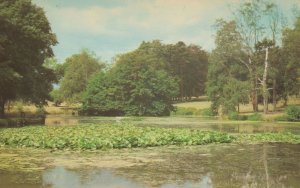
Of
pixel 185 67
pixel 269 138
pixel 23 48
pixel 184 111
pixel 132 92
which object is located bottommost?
pixel 269 138

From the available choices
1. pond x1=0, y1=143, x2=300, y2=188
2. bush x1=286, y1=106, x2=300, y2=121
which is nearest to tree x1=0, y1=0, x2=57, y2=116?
pond x1=0, y1=143, x2=300, y2=188

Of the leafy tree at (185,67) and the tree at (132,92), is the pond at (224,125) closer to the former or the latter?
the tree at (132,92)

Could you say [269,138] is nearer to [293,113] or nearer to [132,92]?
[293,113]

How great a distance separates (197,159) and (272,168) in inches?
115

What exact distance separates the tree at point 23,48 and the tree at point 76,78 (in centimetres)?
4610

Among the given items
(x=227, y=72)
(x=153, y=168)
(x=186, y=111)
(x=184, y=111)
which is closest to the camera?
(x=153, y=168)

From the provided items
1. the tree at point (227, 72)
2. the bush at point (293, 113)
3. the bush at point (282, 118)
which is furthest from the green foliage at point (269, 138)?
the tree at point (227, 72)

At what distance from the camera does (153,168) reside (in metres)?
13.7

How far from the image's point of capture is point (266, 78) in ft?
195

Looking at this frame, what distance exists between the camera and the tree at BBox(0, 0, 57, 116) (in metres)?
36.6

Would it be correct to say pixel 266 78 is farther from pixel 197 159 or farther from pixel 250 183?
pixel 250 183

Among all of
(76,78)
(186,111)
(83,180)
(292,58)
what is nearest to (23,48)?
(83,180)

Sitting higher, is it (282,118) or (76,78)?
(76,78)

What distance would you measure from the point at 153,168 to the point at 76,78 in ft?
265
